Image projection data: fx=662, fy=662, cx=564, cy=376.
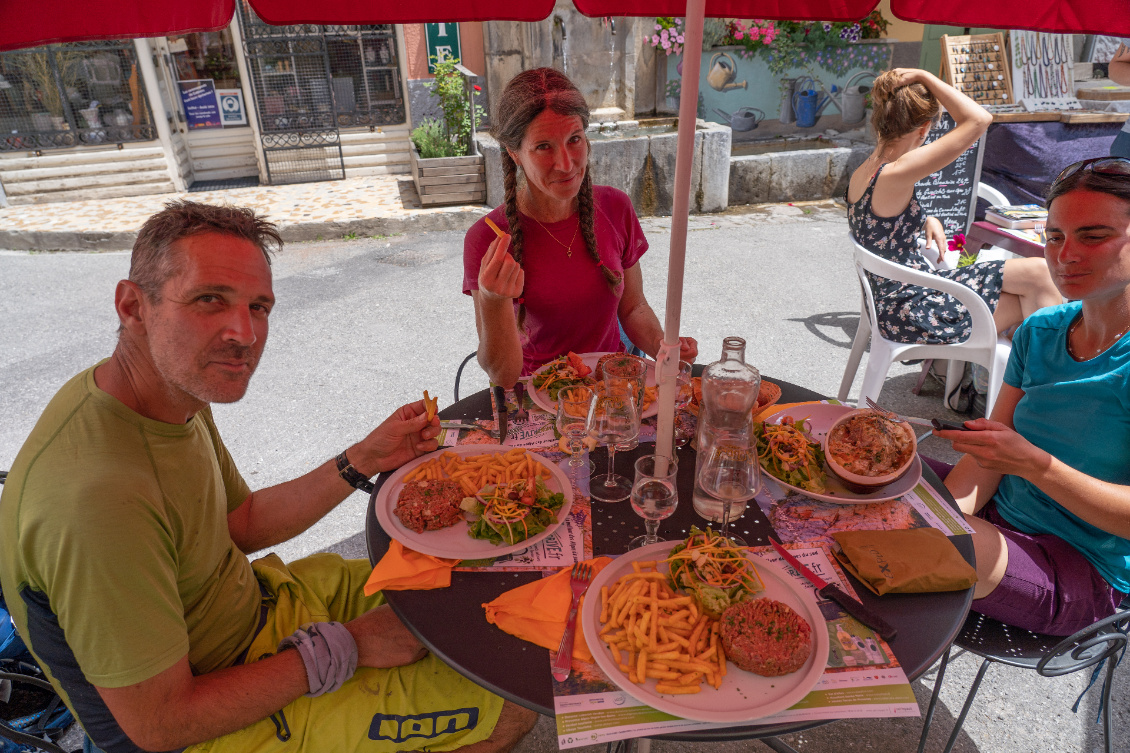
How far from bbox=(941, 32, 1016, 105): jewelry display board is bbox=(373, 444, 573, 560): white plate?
8089 mm

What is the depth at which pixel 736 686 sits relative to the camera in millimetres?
1345

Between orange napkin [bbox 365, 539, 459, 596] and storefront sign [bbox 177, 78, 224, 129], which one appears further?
storefront sign [bbox 177, 78, 224, 129]

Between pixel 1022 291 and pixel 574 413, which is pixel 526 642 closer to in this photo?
pixel 574 413

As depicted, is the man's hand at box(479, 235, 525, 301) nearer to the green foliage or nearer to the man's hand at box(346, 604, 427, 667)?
the man's hand at box(346, 604, 427, 667)

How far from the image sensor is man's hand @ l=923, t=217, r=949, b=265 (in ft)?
16.2

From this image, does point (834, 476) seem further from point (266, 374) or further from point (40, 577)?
point (266, 374)

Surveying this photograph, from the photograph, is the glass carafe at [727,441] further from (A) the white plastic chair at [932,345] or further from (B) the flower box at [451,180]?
(B) the flower box at [451,180]

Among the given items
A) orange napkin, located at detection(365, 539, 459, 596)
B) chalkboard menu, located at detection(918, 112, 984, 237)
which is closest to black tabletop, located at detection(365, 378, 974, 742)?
orange napkin, located at detection(365, 539, 459, 596)

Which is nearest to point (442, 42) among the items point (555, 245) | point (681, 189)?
point (555, 245)

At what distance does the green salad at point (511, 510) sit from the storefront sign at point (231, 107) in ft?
39.0

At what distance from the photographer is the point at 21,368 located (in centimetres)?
552

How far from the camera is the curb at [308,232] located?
336 inches

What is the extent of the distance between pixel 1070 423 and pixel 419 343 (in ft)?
15.7

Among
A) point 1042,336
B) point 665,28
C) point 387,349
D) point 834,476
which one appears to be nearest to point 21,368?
point 387,349
